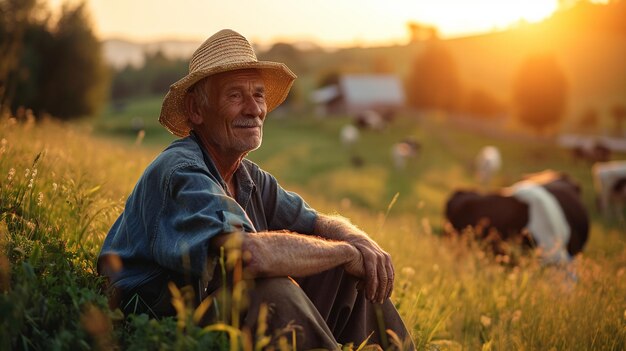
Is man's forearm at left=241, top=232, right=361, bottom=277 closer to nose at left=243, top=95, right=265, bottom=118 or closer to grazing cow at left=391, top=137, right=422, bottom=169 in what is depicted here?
nose at left=243, top=95, right=265, bottom=118

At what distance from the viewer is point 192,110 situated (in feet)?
12.2

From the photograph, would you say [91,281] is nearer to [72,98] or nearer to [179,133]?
[179,133]

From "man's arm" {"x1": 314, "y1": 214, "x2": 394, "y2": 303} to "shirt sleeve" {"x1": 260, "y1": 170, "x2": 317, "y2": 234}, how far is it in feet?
0.86

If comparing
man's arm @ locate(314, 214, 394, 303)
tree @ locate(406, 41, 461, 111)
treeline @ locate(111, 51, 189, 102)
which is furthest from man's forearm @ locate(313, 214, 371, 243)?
treeline @ locate(111, 51, 189, 102)

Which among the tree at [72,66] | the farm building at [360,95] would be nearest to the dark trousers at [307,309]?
the tree at [72,66]

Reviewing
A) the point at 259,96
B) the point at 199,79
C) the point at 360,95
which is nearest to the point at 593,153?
the point at 360,95

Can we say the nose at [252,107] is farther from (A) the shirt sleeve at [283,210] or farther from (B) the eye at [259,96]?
(A) the shirt sleeve at [283,210]

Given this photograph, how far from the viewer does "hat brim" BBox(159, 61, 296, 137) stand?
349 cm

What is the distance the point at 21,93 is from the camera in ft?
87.8

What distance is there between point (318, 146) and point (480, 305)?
34.4 metres

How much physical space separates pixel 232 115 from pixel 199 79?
283 mm


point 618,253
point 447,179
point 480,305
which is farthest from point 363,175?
point 480,305

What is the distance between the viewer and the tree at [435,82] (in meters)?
66.2

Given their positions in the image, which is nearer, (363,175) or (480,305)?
(480,305)
